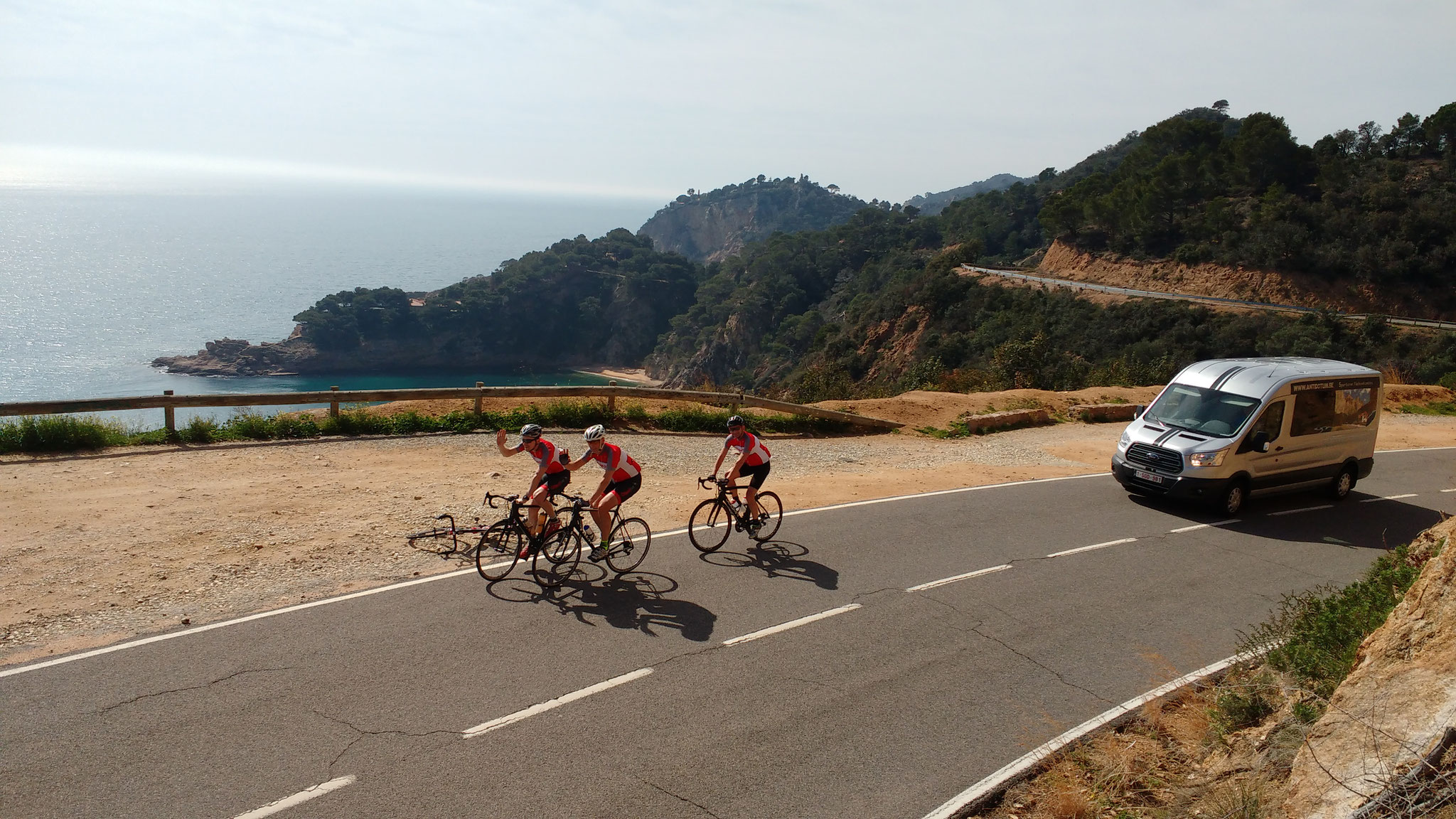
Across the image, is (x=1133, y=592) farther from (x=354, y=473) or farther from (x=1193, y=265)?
(x=1193, y=265)

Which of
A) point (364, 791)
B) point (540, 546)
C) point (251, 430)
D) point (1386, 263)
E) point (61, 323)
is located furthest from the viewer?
point (61, 323)

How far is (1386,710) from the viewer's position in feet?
14.0

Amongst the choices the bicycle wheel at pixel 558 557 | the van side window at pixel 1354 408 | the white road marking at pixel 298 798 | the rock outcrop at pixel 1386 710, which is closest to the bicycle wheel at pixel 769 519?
the bicycle wheel at pixel 558 557

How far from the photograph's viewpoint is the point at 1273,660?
6.39m

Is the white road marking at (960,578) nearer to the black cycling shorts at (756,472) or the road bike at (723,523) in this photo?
the road bike at (723,523)

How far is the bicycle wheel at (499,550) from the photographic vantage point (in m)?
8.95

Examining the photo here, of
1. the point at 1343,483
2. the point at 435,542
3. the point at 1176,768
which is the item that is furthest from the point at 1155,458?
the point at 435,542

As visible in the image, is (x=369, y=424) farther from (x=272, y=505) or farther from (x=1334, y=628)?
(x=1334, y=628)

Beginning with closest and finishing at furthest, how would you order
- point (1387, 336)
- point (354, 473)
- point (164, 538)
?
point (164, 538) < point (354, 473) < point (1387, 336)

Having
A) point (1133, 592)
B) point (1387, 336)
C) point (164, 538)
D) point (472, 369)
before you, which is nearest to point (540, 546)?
point (164, 538)

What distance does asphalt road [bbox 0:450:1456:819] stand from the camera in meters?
5.40

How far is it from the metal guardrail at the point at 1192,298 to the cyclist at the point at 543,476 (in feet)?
159

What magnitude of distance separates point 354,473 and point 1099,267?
207 ft

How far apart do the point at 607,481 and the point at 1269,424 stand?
10220 mm
